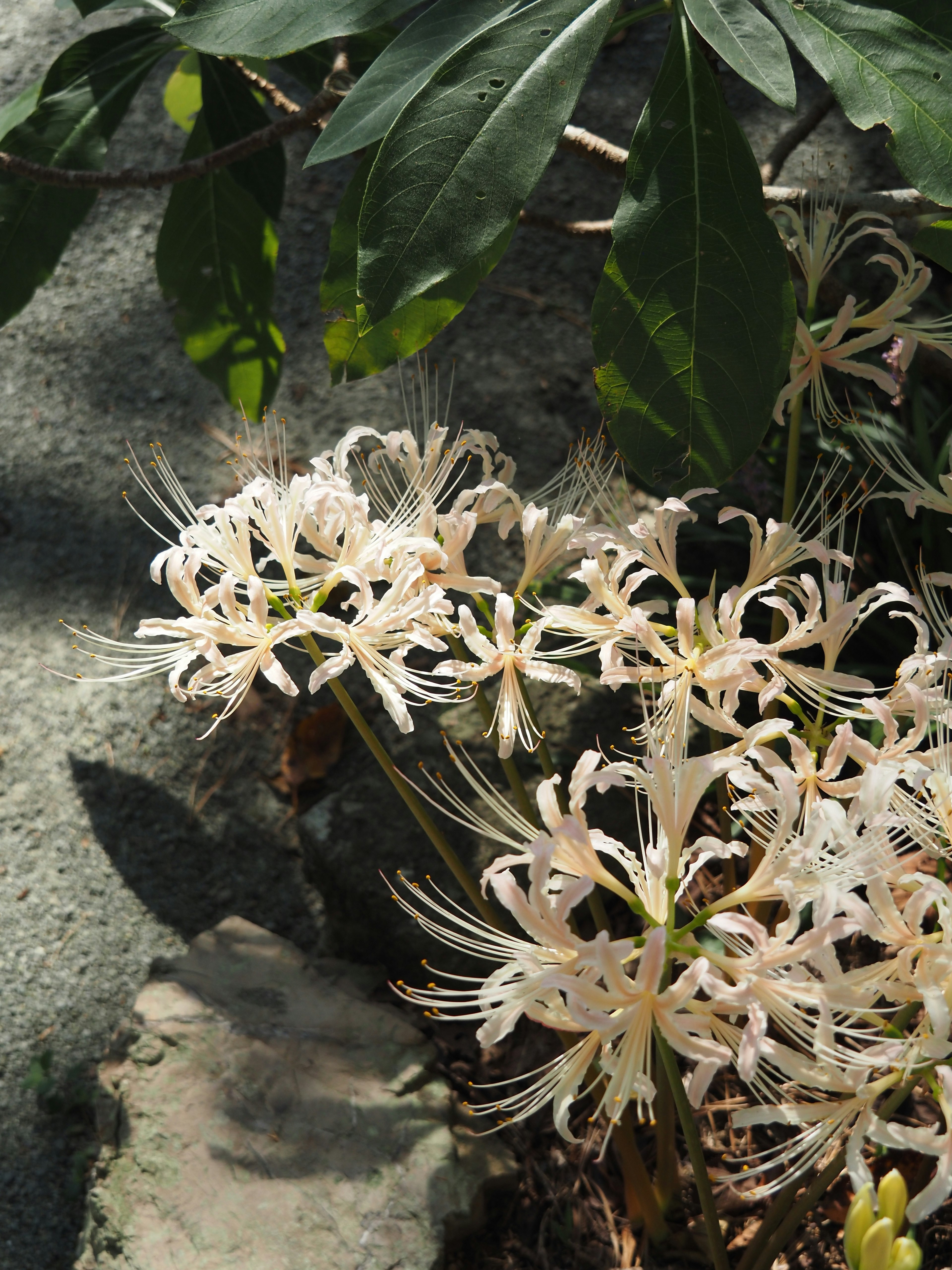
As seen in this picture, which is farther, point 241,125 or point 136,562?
point 136,562

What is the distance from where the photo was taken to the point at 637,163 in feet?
3.59

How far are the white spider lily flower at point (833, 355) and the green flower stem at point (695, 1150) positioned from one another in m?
0.78

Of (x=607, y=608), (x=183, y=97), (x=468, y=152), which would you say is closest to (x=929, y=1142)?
(x=607, y=608)

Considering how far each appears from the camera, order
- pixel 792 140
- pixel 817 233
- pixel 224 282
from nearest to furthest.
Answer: pixel 817 233 < pixel 792 140 < pixel 224 282

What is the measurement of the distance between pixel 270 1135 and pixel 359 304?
1375mm

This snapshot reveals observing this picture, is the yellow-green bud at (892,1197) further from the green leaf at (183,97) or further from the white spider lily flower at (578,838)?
the green leaf at (183,97)

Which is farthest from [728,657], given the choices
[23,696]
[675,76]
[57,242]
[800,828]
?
[23,696]

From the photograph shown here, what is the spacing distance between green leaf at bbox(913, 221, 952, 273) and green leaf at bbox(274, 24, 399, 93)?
1.03 metres

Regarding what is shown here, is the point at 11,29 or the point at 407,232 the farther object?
the point at 11,29

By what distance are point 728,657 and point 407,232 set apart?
56cm

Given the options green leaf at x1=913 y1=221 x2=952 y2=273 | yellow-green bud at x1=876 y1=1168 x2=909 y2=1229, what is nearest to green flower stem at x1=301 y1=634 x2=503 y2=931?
yellow-green bud at x1=876 y1=1168 x2=909 y2=1229

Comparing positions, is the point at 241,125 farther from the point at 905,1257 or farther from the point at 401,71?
the point at 905,1257

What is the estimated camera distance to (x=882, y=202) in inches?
61.1

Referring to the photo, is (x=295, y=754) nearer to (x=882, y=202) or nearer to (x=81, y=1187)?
(x=81, y=1187)
